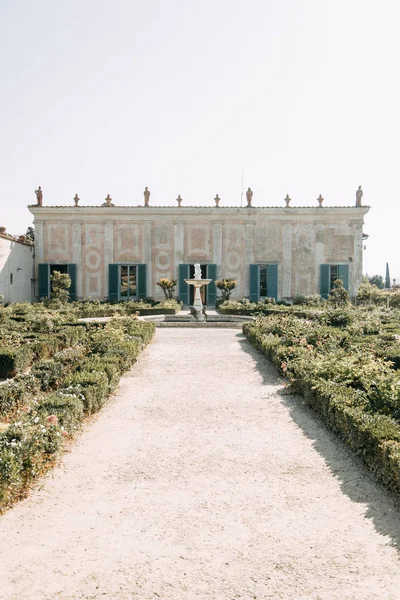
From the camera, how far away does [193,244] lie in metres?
25.1

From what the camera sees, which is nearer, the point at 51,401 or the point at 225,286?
the point at 51,401

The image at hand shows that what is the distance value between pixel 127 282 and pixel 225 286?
17.9 feet

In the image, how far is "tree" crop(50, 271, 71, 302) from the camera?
22.8m

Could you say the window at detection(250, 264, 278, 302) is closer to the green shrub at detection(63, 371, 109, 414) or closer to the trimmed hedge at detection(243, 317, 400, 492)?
the trimmed hedge at detection(243, 317, 400, 492)

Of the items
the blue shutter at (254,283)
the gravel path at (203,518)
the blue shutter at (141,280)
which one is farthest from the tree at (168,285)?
the gravel path at (203,518)

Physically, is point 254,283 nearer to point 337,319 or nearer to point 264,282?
point 264,282

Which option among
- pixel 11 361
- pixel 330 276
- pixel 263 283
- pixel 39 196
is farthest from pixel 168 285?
pixel 11 361

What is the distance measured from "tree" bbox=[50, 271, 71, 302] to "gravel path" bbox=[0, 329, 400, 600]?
17.3 meters

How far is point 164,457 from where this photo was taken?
5.03 metres

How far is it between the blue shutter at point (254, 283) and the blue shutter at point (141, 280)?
5.46 metres

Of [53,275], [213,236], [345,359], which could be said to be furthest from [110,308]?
[345,359]

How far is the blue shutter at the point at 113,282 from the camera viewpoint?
966 inches

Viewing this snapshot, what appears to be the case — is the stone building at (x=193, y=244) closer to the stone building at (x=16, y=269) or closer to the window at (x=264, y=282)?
the window at (x=264, y=282)

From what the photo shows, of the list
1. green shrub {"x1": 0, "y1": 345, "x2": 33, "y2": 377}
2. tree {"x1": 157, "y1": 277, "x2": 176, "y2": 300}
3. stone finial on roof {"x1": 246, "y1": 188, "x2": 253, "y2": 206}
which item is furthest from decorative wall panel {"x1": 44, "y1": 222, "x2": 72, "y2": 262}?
green shrub {"x1": 0, "y1": 345, "x2": 33, "y2": 377}
